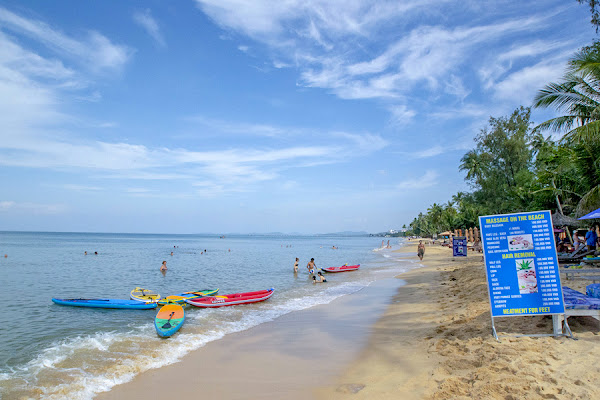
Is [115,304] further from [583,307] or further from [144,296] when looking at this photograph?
[583,307]

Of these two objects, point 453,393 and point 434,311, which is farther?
point 434,311

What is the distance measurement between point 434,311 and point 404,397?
6403mm

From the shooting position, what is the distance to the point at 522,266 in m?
6.31

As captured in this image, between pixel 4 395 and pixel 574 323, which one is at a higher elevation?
pixel 574 323

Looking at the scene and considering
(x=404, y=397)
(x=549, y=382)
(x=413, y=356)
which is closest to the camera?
(x=549, y=382)

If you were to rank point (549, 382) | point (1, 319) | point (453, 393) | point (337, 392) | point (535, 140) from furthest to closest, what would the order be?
point (535, 140), point (1, 319), point (337, 392), point (453, 393), point (549, 382)

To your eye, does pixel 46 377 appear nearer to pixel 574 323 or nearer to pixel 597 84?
pixel 574 323

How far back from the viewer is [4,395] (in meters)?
6.71

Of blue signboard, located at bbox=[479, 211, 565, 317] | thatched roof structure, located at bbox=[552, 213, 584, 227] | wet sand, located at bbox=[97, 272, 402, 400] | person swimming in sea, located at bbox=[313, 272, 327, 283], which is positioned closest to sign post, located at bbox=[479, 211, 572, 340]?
blue signboard, located at bbox=[479, 211, 565, 317]

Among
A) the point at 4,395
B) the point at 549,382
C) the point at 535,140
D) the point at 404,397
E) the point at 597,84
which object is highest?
the point at 535,140

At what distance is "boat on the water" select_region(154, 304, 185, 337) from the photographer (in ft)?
34.1

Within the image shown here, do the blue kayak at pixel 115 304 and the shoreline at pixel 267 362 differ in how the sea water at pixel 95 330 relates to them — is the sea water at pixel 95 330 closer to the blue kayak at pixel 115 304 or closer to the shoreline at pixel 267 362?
the blue kayak at pixel 115 304

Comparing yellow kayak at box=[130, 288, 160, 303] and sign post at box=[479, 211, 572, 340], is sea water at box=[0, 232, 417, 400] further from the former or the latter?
sign post at box=[479, 211, 572, 340]

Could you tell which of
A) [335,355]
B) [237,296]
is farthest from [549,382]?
[237,296]
